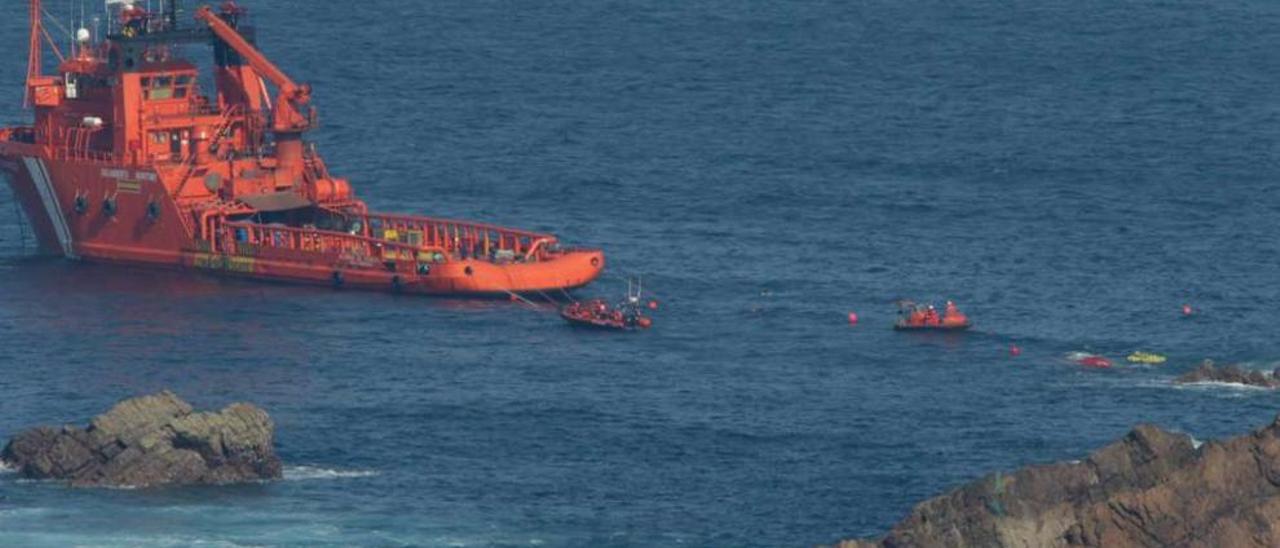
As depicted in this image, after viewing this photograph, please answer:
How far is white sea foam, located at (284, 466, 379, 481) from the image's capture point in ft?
624

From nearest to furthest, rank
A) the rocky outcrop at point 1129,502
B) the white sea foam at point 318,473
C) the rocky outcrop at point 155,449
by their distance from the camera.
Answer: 1. the rocky outcrop at point 1129,502
2. the rocky outcrop at point 155,449
3. the white sea foam at point 318,473

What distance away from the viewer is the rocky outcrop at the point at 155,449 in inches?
7352

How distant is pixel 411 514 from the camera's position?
18312 centimetres

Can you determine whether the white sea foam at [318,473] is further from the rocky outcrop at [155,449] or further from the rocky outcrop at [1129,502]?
the rocky outcrop at [1129,502]

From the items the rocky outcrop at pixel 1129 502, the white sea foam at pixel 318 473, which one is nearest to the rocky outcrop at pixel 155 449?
the white sea foam at pixel 318 473

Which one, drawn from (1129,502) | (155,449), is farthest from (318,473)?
(1129,502)

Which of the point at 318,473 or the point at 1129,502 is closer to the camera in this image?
the point at 1129,502

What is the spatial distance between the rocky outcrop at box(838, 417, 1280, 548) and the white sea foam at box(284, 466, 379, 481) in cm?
3618

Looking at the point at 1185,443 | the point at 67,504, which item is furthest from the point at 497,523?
the point at 1185,443

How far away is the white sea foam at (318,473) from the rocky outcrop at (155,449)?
66.3 inches

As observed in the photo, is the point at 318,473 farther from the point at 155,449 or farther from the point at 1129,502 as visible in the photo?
the point at 1129,502

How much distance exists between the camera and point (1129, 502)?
513ft

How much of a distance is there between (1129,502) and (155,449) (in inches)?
2091

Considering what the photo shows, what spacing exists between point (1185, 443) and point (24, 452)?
2301 inches
